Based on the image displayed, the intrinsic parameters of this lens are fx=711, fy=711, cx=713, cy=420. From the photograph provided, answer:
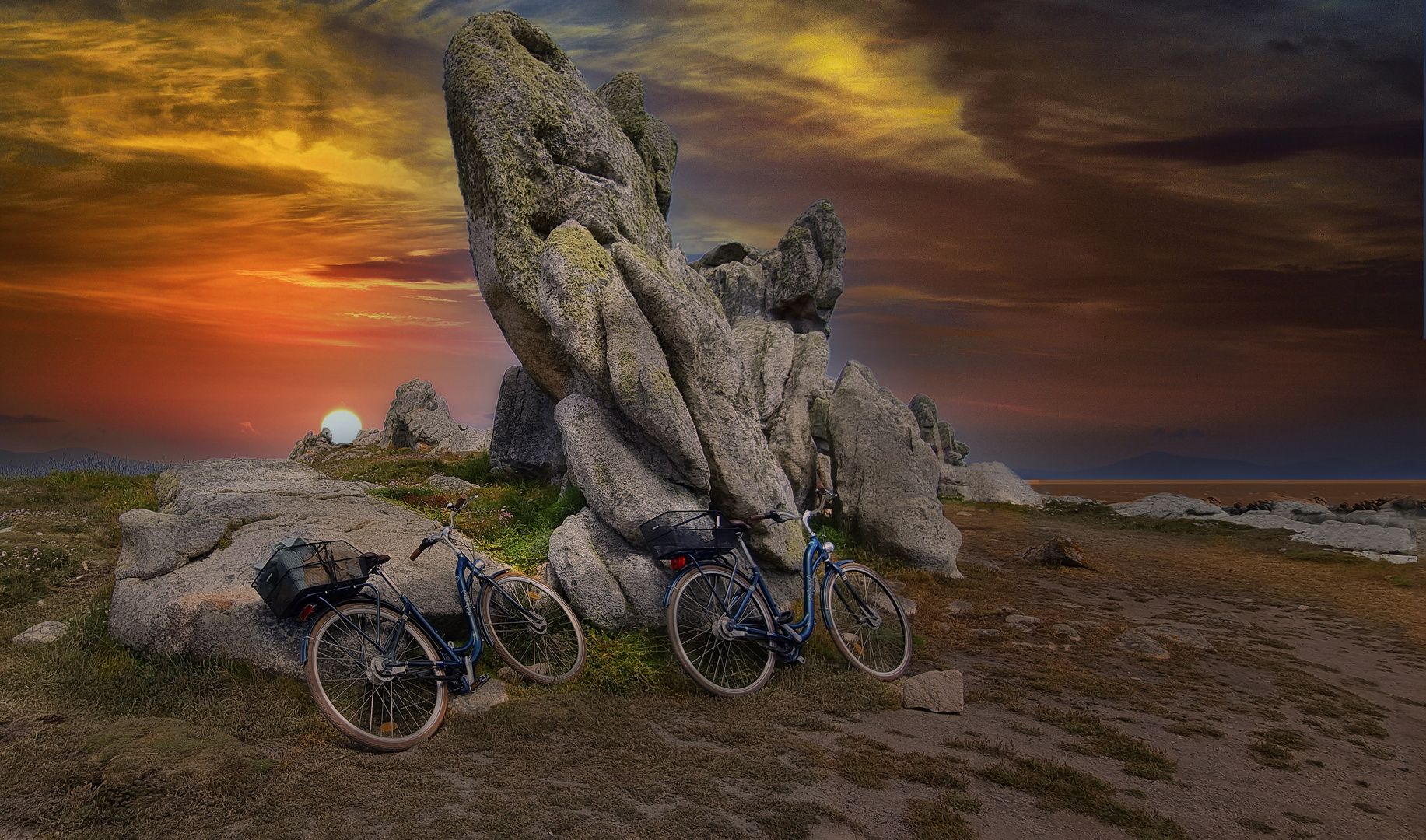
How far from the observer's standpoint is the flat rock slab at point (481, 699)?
7.54 m

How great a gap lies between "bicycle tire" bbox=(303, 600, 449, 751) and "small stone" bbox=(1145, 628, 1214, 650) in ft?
37.8

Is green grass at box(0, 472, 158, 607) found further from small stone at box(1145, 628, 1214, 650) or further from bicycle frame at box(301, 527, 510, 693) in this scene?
small stone at box(1145, 628, 1214, 650)

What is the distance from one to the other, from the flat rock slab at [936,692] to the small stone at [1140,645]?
14.0 ft

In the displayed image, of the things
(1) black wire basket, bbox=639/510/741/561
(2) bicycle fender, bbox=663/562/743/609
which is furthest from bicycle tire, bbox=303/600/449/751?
(1) black wire basket, bbox=639/510/741/561

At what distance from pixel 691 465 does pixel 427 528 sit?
425 cm

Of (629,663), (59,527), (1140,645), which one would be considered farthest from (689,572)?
(59,527)

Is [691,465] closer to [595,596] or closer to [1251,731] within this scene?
[595,596]

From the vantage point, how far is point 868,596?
32.4ft

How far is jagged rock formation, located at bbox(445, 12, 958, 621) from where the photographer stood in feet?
36.6

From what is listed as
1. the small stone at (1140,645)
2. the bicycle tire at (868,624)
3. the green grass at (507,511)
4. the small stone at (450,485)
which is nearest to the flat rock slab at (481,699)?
the green grass at (507,511)

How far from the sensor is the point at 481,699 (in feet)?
25.5

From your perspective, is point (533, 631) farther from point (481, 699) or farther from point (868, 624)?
point (868, 624)

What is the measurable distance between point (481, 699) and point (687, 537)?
298cm

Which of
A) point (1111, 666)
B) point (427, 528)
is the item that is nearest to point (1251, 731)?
point (1111, 666)
